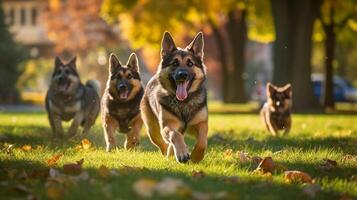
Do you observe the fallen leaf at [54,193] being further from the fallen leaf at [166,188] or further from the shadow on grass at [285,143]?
the shadow on grass at [285,143]

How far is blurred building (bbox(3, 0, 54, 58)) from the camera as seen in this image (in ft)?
250

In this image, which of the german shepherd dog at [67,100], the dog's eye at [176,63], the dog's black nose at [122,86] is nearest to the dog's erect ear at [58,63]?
the german shepherd dog at [67,100]

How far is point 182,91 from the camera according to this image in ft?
29.4

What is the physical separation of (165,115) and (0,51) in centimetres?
3194

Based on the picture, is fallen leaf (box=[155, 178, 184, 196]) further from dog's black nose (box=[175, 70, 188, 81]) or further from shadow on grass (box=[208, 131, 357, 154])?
shadow on grass (box=[208, 131, 357, 154])

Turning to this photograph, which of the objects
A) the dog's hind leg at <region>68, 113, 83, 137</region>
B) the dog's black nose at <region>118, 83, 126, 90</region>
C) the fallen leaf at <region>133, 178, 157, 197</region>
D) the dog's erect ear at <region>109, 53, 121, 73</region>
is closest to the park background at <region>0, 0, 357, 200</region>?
the fallen leaf at <region>133, 178, 157, 197</region>

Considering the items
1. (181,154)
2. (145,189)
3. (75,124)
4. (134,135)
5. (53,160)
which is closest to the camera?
(145,189)

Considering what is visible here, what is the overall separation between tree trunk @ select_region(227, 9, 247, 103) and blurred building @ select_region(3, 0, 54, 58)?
37.2 m

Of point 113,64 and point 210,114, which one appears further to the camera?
point 210,114

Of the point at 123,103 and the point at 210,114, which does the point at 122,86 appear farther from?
the point at 210,114

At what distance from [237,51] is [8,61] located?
537 inches

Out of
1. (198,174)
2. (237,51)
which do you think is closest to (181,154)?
(198,174)

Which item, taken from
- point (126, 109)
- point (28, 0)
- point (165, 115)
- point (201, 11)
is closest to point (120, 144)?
point (126, 109)

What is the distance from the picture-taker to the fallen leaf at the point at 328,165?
27.4 feet
